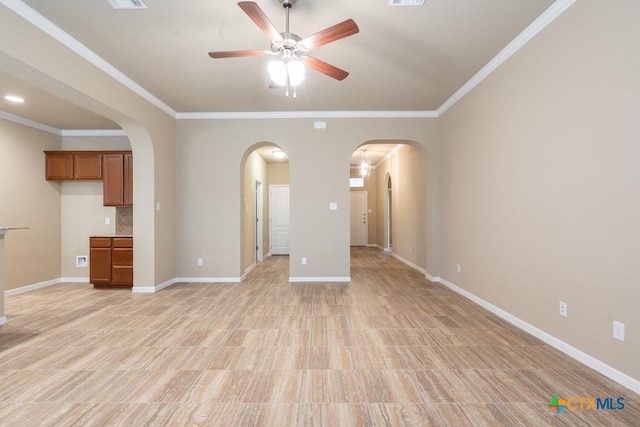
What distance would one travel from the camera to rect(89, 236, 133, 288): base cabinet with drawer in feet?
15.5

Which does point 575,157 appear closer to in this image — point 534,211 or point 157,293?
point 534,211

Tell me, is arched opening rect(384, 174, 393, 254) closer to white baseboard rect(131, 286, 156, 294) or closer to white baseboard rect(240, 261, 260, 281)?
white baseboard rect(240, 261, 260, 281)

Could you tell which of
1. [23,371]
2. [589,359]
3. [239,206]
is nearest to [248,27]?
[239,206]

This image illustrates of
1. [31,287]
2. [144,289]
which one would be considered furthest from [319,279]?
[31,287]

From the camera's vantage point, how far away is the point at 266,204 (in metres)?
8.65

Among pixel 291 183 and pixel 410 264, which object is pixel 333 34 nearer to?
pixel 291 183

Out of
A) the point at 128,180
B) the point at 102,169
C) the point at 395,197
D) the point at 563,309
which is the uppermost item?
the point at 102,169

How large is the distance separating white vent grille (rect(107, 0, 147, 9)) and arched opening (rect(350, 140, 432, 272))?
3740 millimetres

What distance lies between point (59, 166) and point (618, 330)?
7.40 meters

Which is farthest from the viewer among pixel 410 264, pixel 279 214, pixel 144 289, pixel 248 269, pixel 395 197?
pixel 279 214

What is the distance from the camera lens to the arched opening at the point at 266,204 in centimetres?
654

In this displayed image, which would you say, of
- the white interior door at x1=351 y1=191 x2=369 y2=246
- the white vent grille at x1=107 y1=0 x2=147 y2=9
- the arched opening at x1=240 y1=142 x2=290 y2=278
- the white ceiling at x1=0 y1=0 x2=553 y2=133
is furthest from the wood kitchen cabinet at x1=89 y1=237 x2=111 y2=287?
the white interior door at x1=351 y1=191 x2=369 y2=246

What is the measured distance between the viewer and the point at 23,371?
226 cm

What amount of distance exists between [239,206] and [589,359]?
467 cm
